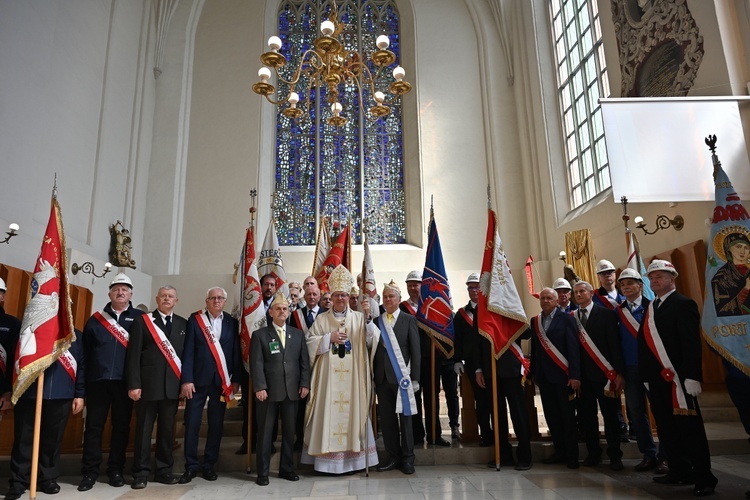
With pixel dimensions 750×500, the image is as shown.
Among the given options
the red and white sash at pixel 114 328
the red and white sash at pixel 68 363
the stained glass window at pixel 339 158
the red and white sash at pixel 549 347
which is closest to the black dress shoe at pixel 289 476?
the red and white sash at pixel 114 328

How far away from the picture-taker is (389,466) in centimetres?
411

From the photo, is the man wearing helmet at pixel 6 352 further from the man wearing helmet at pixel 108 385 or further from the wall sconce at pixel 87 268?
the wall sconce at pixel 87 268

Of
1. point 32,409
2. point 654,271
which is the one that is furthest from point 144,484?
point 654,271

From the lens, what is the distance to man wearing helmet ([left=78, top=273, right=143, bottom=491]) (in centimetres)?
383

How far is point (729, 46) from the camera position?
18.0 ft

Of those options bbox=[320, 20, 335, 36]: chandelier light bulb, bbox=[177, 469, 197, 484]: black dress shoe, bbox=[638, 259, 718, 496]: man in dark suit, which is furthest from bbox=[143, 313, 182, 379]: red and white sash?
Result: bbox=[320, 20, 335, 36]: chandelier light bulb

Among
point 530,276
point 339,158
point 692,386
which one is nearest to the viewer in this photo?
point 692,386

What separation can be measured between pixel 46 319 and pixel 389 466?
105 inches

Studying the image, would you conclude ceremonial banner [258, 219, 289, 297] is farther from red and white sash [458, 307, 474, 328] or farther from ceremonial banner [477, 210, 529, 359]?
ceremonial banner [477, 210, 529, 359]

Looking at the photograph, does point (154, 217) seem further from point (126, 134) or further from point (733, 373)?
point (733, 373)

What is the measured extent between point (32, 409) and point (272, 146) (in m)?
7.97

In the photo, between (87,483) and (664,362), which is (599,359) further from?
(87,483)

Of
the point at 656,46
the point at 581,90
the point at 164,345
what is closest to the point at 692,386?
the point at 164,345

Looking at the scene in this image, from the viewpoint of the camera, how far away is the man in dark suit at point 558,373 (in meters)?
4.14
